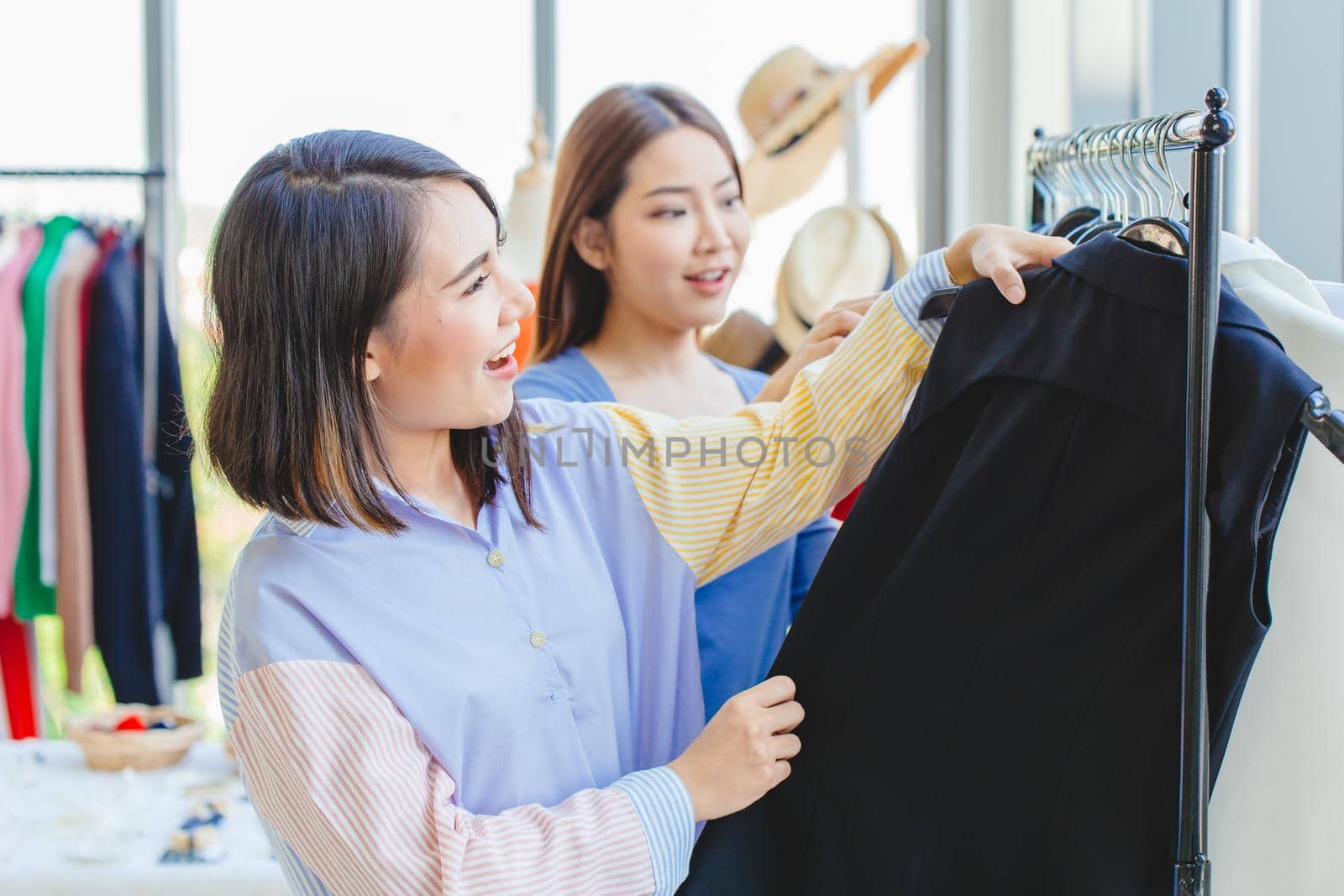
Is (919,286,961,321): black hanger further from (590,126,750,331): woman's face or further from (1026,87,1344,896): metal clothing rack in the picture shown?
(590,126,750,331): woman's face

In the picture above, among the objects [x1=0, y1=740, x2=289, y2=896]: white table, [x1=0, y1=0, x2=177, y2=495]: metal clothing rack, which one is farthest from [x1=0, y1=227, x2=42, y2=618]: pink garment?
[x1=0, y1=740, x2=289, y2=896]: white table

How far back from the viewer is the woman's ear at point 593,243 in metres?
1.46

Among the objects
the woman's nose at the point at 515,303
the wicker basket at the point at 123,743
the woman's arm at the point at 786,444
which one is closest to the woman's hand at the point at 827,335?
the woman's arm at the point at 786,444

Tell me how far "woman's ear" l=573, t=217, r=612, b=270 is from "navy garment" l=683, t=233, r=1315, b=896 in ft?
2.20

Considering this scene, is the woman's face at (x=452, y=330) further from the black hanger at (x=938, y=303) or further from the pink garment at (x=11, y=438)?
the pink garment at (x=11, y=438)

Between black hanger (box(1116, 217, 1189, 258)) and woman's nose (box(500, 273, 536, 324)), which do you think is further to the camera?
woman's nose (box(500, 273, 536, 324))

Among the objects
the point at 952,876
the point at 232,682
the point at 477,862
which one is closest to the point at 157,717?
the point at 232,682

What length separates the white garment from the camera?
71cm

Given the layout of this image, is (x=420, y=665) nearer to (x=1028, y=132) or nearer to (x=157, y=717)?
(x=157, y=717)

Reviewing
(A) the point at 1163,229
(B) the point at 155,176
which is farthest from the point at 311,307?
(B) the point at 155,176

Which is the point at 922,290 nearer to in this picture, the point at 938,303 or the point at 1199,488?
the point at 938,303

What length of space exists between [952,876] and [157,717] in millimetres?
1647

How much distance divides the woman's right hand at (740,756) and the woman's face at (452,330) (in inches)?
11.6

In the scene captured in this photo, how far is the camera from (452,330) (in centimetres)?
88
